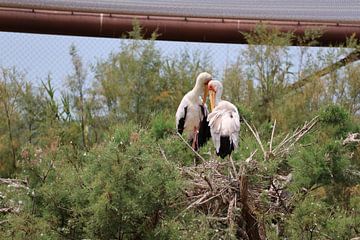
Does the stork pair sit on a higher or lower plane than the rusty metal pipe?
lower

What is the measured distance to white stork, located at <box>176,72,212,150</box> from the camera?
7668 mm

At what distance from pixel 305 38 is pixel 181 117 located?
117 inches

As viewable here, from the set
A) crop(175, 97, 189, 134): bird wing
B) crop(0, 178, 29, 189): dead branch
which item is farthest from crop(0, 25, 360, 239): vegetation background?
crop(175, 97, 189, 134): bird wing

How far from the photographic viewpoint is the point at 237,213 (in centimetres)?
536

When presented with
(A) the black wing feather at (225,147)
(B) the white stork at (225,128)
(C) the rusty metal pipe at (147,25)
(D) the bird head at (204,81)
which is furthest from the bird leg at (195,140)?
(C) the rusty metal pipe at (147,25)

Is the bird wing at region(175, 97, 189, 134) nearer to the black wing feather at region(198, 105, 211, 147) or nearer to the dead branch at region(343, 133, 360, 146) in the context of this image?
the black wing feather at region(198, 105, 211, 147)

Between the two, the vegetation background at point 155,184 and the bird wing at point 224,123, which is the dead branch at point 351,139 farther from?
the bird wing at point 224,123

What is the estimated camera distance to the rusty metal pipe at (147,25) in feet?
31.1

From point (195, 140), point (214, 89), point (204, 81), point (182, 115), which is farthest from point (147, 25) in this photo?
point (195, 140)

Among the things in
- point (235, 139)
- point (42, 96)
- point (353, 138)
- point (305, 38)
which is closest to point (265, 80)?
point (305, 38)

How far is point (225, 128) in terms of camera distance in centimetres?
654

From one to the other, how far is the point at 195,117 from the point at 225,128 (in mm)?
1288

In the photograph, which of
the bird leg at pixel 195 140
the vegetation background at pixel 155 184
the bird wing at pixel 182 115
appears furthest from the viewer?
the bird wing at pixel 182 115

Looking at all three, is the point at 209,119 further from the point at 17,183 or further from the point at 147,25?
the point at 147,25
